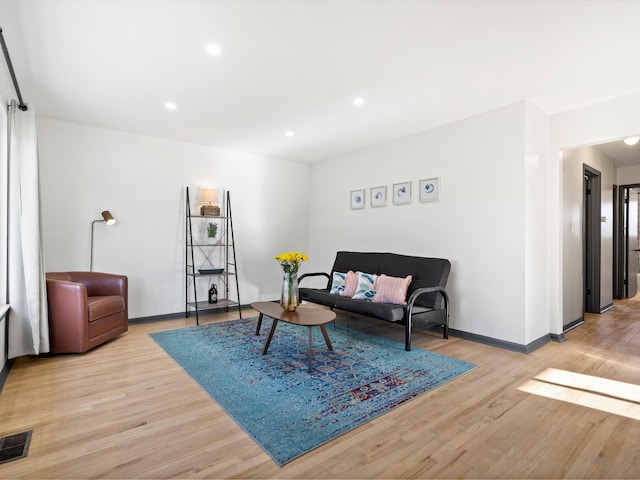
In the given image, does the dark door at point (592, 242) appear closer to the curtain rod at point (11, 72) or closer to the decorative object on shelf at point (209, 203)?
the decorative object on shelf at point (209, 203)

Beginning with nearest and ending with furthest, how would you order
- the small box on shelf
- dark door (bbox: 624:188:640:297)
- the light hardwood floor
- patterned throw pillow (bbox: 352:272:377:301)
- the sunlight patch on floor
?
1. the light hardwood floor
2. the sunlight patch on floor
3. patterned throw pillow (bbox: 352:272:377:301)
4. the small box on shelf
5. dark door (bbox: 624:188:640:297)

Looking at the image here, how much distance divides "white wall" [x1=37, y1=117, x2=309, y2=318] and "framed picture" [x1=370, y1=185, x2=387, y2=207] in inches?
70.9

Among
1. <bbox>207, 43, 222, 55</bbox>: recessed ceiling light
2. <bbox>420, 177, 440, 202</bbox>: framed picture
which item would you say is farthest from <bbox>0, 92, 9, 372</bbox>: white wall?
<bbox>420, 177, 440, 202</bbox>: framed picture

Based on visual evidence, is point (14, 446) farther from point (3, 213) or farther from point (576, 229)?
point (576, 229)

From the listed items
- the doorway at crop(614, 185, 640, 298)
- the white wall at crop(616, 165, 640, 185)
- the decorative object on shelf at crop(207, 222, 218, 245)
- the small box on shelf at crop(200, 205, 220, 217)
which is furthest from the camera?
the doorway at crop(614, 185, 640, 298)

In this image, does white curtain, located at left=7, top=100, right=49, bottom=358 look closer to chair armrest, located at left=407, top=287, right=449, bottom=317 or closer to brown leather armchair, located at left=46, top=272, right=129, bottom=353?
brown leather armchair, located at left=46, top=272, right=129, bottom=353

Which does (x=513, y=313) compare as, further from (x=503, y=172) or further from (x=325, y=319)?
(x=325, y=319)

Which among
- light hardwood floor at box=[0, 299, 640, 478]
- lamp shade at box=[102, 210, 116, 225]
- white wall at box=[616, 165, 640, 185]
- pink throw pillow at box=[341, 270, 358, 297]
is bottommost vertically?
light hardwood floor at box=[0, 299, 640, 478]

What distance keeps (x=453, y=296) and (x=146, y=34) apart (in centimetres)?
389

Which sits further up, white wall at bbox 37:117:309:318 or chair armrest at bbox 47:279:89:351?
white wall at bbox 37:117:309:318

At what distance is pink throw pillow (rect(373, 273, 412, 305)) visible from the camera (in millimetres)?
3819

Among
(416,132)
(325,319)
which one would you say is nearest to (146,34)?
(325,319)

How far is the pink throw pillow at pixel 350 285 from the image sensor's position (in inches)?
173

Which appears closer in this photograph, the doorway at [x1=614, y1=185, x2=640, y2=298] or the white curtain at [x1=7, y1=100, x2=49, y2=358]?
the white curtain at [x1=7, y1=100, x2=49, y2=358]
